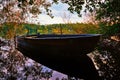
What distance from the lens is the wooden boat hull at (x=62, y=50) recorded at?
7480 millimetres

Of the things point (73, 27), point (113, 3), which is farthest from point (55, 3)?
point (73, 27)

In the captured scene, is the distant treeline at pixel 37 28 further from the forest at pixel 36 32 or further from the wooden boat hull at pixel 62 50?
the wooden boat hull at pixel 62 50

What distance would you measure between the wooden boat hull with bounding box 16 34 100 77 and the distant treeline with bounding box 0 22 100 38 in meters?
2.57

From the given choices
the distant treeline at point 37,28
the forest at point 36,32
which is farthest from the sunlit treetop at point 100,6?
the distant treeline at point 37,28

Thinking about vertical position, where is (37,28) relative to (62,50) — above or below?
below

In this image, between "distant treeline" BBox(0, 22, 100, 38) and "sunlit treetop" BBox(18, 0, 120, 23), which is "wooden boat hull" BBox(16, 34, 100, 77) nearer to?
"sunlit treetop" BBox(18, 0, 120, 23)

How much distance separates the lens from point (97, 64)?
718 centimetres

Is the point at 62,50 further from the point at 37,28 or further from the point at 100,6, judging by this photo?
the point at 37,28

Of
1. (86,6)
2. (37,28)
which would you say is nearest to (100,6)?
(86,6)

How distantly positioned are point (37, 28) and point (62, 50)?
7064mm

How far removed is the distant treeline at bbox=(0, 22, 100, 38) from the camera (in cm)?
1341

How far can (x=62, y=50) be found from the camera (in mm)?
7680

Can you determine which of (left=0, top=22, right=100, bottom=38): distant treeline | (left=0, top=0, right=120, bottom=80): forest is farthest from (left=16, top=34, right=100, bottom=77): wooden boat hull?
(left=0, top=22, right=100, bottom=38): distant treeline

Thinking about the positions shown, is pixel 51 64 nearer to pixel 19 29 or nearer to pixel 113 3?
pixel 113 3
